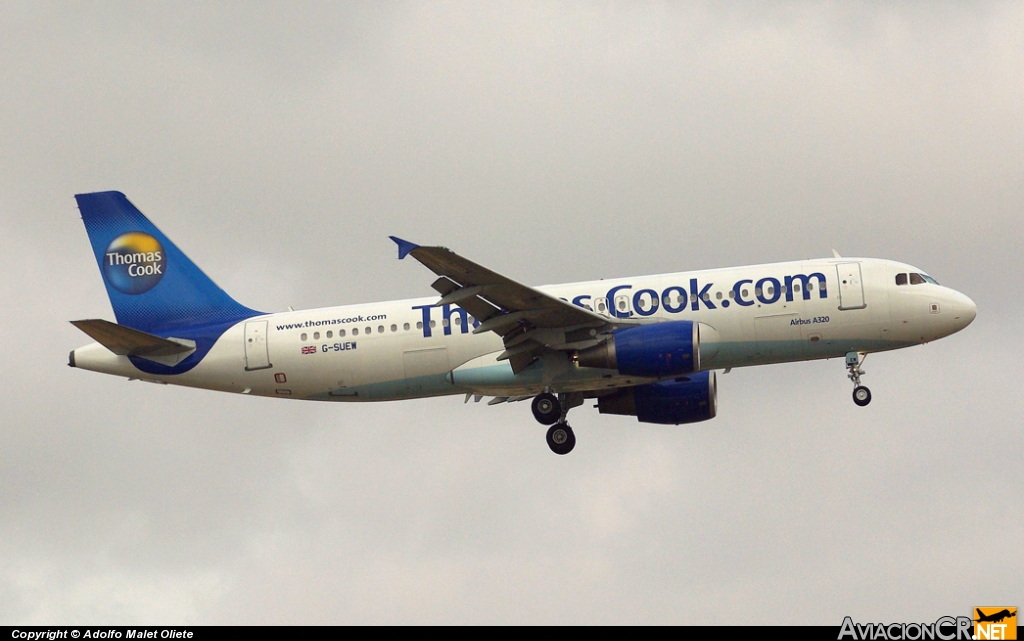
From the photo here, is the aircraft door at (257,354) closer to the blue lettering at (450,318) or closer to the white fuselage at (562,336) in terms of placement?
the white fuselage at (562,336)

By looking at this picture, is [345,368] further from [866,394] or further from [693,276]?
[866,394]

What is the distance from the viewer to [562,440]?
48844 millimetres

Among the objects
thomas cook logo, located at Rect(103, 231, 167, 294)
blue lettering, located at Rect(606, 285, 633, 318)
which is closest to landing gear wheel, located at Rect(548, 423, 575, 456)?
blue lettering, located at Rect(606, 285, 633, 318)

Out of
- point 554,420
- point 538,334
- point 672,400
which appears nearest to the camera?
point 538,334

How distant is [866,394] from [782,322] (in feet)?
12.2

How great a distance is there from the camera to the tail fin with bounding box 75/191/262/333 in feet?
165

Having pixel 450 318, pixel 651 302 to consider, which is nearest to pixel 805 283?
pixel 651 302

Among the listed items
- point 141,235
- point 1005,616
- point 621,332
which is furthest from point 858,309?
point 141,235

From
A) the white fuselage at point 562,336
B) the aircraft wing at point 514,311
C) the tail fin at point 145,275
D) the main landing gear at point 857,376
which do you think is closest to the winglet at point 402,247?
the aircraft wing at point 514,311

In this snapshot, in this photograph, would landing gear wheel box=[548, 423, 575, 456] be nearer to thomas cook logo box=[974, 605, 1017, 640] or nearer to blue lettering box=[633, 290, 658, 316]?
blue lettering box=[633, 290, 658, 316]

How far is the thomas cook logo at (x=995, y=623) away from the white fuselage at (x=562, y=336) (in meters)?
10.9

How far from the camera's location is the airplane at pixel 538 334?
150 ft

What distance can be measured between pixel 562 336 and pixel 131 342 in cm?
1417

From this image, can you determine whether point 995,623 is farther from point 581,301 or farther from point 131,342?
point 131,342
